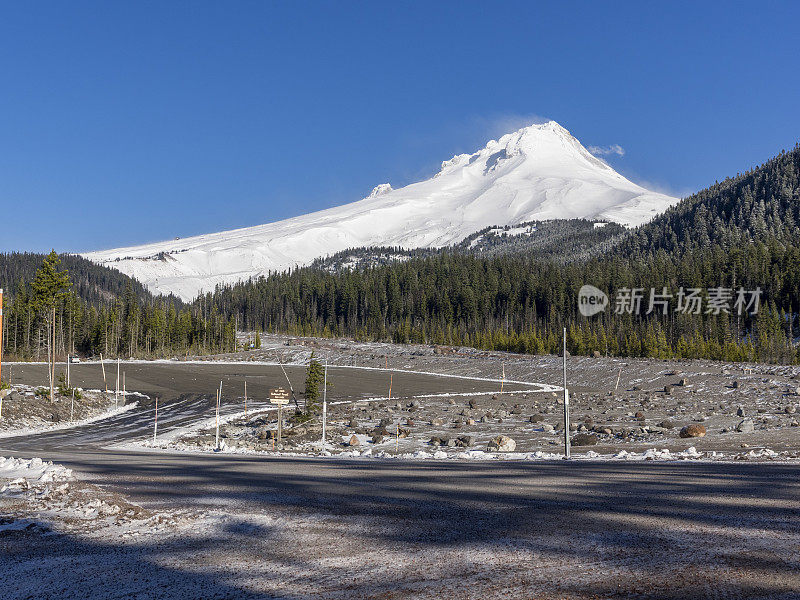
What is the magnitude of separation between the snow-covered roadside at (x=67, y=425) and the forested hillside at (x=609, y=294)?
7161 cm

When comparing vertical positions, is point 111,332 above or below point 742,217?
below

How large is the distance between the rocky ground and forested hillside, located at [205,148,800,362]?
3118 cm

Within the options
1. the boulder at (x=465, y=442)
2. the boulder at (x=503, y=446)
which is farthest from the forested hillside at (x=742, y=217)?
the boulder at (x=503, y=446)

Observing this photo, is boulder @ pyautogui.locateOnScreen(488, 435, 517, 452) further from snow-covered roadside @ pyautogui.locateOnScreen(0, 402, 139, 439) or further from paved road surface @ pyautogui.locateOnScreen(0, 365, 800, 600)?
snow-covered roadside @ pyautogui.locateOnScreen(0, 402, 139, 439)

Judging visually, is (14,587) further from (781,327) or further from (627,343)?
(781,327)

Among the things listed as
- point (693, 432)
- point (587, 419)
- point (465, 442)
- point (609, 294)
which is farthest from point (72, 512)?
point (609, 294)

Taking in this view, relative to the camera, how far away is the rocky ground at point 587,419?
85.3ft

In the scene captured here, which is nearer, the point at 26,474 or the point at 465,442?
the point at 26,474

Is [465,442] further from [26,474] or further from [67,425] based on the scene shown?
[67,425]

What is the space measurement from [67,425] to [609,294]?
380 ft

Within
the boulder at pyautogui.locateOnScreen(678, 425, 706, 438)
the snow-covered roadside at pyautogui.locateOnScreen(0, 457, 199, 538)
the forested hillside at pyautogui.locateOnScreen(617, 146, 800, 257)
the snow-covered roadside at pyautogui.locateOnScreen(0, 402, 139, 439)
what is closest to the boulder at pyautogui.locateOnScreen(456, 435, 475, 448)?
the boulder at pyautogui.locateOnScreen(678, 425, 706, 438)

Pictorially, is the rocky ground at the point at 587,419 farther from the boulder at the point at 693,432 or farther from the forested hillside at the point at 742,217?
the forested hillside at the point at 742,217

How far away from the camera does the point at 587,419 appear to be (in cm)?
3703

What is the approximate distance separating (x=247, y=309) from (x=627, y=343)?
12101 centimetres
